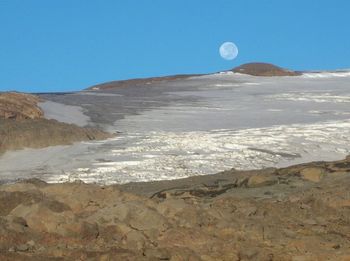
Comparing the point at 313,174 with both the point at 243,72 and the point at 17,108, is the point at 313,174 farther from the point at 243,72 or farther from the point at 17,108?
the point at 243,72

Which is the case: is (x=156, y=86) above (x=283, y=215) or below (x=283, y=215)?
above

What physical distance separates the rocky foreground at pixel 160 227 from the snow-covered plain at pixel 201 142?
5.76 metres

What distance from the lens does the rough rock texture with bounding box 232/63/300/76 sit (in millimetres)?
43062

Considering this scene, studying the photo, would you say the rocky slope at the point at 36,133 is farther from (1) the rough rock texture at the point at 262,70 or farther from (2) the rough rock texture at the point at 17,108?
(1) the rough rock texture at the point at 262,70

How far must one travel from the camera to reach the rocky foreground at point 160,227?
20.5ft

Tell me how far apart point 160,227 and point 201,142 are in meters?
10.9

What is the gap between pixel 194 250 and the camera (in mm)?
6355

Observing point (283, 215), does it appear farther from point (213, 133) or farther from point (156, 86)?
point (156, 86)

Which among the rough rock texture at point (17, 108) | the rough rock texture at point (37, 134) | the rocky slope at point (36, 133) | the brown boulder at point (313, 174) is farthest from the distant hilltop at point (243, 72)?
the brown boulder at point (313, 174)

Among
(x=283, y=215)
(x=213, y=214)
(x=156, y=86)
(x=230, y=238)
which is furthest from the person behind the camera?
(x=156, y=86)

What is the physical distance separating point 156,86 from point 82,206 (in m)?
29.5

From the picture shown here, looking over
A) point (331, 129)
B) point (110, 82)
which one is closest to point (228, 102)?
point (331, 129)

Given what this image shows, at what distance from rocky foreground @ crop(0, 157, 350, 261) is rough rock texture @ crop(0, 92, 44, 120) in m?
12.3

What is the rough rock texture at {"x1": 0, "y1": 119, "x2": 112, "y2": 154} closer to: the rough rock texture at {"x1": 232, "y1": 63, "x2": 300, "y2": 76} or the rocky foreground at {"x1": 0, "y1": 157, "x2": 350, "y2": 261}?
the rocky foreground at {"x1": 0, "y1": 157, "x2": 350, "y2": 261}
